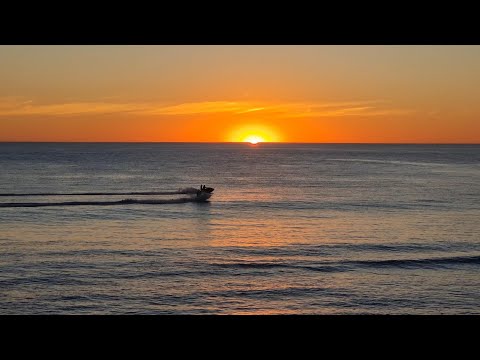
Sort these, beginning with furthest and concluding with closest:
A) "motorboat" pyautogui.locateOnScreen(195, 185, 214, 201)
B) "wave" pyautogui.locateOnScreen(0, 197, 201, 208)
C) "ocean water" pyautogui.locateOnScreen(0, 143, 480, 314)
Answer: "motorboat" pyautogui.locateOnScreen(195, 185, 214, 201)
"wave" pyautogui.locateOnScreen(0, 197, 201, 208)
"ocean water" pyautogui.locateOnScreen(0, 143, 480, 314)

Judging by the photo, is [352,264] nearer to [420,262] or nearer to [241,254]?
[420,262]

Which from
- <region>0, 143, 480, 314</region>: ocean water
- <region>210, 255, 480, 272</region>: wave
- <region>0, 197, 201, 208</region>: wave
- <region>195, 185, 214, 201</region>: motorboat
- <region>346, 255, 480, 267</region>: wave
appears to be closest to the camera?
<region>0, 143, 480, 314</region>: ocean water

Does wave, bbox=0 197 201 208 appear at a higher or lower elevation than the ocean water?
higher

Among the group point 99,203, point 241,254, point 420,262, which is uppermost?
point 99,203

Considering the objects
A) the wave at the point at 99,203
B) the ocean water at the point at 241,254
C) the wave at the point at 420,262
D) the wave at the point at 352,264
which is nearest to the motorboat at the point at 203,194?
the wave at the point at 99,203

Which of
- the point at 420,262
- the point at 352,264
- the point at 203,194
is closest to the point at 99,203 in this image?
the point at 203,194

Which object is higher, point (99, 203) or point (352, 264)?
point (99, 203)

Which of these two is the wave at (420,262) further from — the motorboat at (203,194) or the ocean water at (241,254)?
the motorboat at (203,194)

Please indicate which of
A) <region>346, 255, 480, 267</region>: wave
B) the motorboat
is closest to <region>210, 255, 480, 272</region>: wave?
<region>346, 255, 480, 267</region>: wave

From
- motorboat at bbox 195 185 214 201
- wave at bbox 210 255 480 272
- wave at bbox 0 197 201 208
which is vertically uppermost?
motorboat at bbox 195 185 214 201

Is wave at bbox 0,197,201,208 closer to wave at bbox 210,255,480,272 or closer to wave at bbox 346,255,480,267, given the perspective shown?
wave at bbox 210,255,480,272
